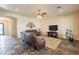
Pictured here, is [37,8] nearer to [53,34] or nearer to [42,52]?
[53,34]

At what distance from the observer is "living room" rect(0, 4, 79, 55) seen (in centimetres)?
261

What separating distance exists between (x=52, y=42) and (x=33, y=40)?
476mm

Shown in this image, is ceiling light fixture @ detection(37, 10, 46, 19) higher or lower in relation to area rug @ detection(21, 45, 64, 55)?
higher

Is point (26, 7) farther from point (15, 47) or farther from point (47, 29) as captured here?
point (15, 47)

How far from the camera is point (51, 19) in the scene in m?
2.76

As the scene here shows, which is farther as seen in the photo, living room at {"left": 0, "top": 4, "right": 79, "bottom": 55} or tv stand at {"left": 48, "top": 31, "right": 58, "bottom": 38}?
tv stand at {"left": 48, "top": 31, "right": 58, "bottom": 38}

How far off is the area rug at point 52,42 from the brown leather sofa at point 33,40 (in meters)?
0.10

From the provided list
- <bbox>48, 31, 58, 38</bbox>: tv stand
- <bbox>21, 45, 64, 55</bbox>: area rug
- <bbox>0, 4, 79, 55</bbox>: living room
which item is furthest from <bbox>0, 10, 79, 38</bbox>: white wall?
<bbox>21, 45, 64, 55</bbox>: area rug

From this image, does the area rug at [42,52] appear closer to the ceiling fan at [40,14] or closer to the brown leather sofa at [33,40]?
the brown leather sofa at [33,40]

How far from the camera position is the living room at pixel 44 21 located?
2611 mm

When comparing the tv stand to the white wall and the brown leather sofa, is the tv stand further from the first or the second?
the brown leather sofa

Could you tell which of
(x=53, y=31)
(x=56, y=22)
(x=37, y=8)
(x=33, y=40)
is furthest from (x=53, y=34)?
(x=37, y=8)

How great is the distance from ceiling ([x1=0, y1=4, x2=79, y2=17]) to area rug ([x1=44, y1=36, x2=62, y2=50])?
0.60 metres
